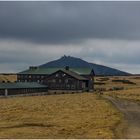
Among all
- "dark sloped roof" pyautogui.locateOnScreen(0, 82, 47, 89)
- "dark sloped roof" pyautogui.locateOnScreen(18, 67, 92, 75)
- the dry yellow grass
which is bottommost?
the dry yellow grass

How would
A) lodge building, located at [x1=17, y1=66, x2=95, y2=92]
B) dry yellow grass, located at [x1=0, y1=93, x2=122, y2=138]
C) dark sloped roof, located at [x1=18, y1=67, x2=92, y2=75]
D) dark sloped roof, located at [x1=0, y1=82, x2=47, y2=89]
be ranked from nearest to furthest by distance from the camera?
dry yellow grass, located at [x1=0, y1=93, x2=122, y2=138]
dark sloped roof, located at [x1=0, y1=82, x2=47, y2=89]
lodge building, located at [x1=17, y1=66, x2=95, y2=92]
dark sloped roof, located at [x1=18, y1=67, x2=92, y2=75]

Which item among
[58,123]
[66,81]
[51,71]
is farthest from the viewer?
[51,71]

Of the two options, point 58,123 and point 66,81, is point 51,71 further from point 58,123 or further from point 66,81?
point 58,123

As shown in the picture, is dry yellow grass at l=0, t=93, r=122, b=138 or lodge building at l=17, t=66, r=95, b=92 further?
lodge building at l=17, t=66, r=95, b=92

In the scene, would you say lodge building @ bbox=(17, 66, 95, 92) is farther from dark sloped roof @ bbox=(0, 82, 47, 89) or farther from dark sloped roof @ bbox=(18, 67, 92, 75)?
dark sloped roof @ bbox=(0, 82, 47, 89)

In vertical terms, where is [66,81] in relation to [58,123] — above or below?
above

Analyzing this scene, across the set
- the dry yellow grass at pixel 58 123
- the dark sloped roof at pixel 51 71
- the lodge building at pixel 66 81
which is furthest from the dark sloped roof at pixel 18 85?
the dry yellow grass at pixel 58 123

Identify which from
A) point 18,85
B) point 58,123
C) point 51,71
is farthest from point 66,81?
point 58,123

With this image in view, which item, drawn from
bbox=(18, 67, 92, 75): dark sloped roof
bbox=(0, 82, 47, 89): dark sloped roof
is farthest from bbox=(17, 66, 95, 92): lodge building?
bbox=(0, 82, 47, 89): dark sloped roof

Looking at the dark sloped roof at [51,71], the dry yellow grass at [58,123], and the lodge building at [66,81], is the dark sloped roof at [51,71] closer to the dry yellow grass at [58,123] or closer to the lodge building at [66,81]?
the lodge building at [66,81]

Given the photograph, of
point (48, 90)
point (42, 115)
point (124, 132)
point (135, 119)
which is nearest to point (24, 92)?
point (48, 90)

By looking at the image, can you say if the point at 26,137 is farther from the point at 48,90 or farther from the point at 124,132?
the point at 48,90

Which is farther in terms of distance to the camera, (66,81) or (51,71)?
(51,71)

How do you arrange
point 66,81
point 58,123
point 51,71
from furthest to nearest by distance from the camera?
point 51,71
point 66,81
point 58,123
